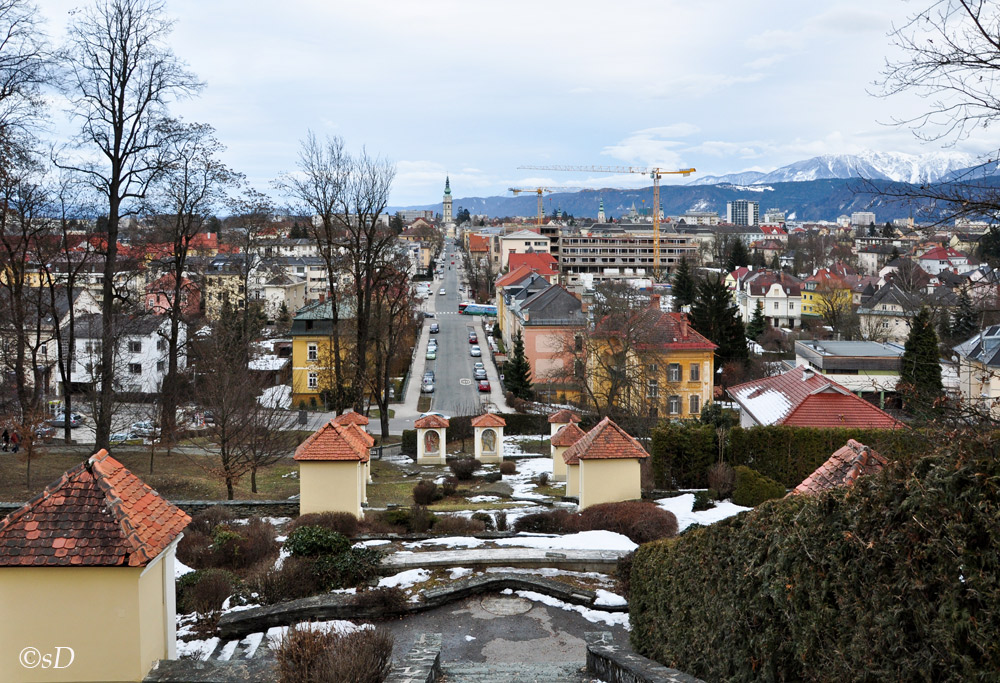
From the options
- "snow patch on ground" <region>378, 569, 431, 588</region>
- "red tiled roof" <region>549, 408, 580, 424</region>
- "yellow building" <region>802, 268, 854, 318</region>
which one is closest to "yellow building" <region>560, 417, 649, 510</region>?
"snow patch on ground" <region>378, 569, 431, 588</region>

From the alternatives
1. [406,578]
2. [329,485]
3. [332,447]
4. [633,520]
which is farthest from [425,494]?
[406,578]

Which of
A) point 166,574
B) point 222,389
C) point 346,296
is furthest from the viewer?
point 346,296

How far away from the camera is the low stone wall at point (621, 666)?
6.57 metres

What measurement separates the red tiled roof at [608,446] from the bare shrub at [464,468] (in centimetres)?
860

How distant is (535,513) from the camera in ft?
55.0

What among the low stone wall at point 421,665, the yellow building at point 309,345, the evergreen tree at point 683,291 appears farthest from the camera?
the evergreen tree at point 683,291

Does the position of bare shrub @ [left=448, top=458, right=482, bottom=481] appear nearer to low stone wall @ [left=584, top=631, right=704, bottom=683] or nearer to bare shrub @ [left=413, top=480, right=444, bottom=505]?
bare shrub @ [left=413, top=480, right=444, bottom=505]

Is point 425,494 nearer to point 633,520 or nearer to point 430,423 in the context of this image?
point 633,520

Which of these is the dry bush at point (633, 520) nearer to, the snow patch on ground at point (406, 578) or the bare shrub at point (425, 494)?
the snow patch on ground at point (406, 578)

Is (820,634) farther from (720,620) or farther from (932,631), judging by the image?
(720,620)

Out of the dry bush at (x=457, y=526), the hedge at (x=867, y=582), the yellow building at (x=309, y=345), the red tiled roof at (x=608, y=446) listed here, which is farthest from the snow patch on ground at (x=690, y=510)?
the yellow building at (x=309, y=345)

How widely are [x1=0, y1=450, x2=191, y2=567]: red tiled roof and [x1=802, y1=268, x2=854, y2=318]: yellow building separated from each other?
60932 mm

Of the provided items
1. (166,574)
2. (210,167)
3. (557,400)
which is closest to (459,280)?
(557,400)

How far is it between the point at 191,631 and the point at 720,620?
6957mm
